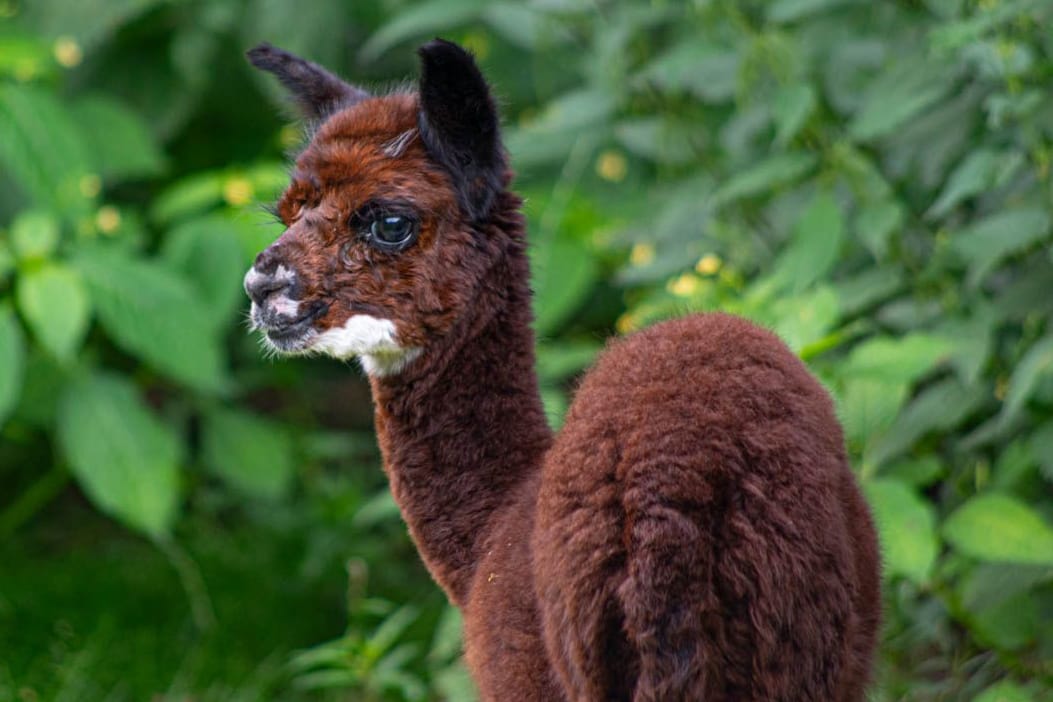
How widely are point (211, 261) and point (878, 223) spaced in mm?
2785

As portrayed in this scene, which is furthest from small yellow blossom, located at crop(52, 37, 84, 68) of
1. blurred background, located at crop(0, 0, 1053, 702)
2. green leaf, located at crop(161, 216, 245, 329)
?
green leaf, located at crop(161, 216, 245, 329)

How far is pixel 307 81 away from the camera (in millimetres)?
3346

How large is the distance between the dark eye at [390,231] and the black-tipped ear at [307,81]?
540mm

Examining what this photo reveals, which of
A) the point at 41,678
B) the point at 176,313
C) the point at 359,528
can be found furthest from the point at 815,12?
the point at 41,678

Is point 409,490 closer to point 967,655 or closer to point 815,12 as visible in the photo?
point 967,655

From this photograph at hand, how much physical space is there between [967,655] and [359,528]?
2943mm

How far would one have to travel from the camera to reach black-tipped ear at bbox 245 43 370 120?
334cm

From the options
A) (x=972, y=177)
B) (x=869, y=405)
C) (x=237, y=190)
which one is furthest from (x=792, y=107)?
(x=237, y=190)

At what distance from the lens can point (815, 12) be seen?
4934 millimetres

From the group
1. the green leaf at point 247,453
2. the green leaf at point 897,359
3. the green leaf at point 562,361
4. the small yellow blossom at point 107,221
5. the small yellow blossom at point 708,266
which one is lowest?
the green leaf at point 247,453

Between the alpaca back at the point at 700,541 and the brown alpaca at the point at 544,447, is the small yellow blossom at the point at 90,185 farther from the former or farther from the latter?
the alpaca back at the point at 700,541

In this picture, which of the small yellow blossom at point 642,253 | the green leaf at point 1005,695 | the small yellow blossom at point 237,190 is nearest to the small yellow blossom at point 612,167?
the small yellow blossom at point 642,253

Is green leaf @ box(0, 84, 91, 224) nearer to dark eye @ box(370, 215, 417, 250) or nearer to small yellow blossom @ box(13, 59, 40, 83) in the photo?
small yellow blossom @ box(13, 59, 40, 83)

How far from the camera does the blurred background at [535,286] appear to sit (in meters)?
4.01
